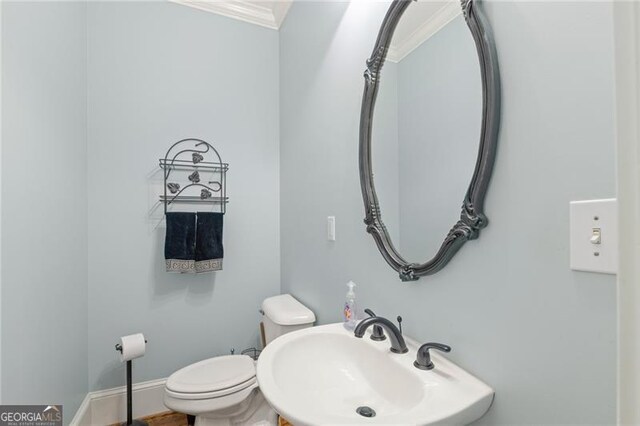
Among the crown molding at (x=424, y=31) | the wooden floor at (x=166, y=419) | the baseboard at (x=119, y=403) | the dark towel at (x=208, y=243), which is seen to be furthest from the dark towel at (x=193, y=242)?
the crown molding at (x=424, y=31)

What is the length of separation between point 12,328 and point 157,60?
1603mm

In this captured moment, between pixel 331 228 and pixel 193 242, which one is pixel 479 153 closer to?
pixel 331 228

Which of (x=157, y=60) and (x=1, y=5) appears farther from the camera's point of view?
(x=157, y=60)

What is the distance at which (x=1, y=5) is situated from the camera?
0.85 metres

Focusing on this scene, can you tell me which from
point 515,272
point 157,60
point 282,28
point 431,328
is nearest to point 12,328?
point 431,328

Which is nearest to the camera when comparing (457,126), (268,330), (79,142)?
(457,126)

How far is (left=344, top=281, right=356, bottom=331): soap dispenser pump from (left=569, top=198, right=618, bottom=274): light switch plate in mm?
717

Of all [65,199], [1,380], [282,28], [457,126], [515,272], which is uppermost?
[282,28]

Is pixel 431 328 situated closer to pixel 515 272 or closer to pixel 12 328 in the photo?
pixel 515 272

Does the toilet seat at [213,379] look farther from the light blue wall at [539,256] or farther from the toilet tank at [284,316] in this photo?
the light blue wall at [539,256]

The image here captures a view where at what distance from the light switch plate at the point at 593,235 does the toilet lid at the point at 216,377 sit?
1425 mm

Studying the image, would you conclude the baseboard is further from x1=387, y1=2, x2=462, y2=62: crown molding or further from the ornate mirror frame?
x1=387, y1=2, x2=462, y2=62: crown molding

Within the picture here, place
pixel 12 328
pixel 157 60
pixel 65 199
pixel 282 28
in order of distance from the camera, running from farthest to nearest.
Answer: pixel 282 28, pixel 157 60, pixel 65 199, pixel 12 328

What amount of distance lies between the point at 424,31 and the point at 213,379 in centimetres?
170
